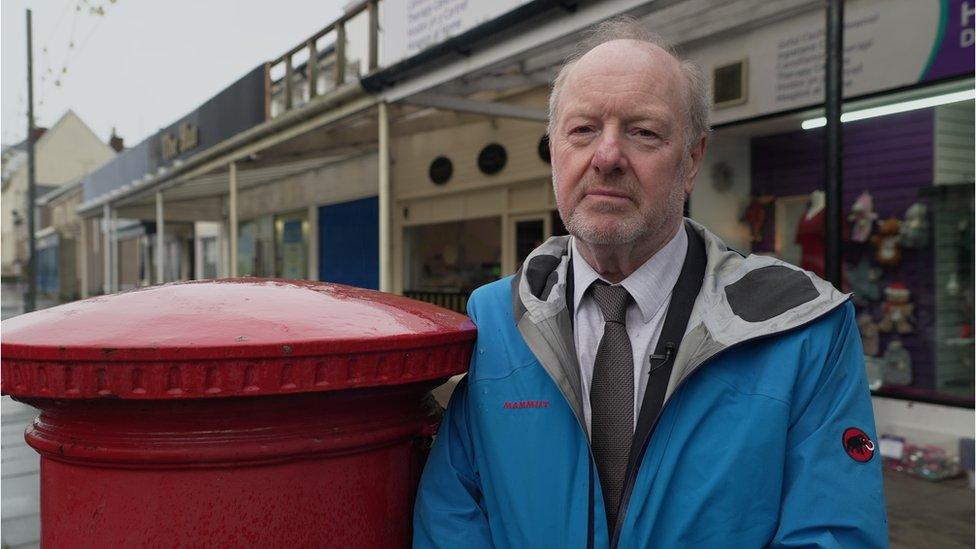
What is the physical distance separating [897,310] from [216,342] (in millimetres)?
6050

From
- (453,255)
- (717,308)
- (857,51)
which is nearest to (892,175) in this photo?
(857,51)

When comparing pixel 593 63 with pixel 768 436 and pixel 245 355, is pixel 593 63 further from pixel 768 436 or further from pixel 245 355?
pixel 245 355

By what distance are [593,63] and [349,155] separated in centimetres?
1299

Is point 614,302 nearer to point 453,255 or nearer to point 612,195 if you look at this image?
point 612,195

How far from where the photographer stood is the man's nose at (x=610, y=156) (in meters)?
1.53

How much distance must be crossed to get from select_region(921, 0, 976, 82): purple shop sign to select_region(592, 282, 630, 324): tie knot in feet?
Result: 15.9

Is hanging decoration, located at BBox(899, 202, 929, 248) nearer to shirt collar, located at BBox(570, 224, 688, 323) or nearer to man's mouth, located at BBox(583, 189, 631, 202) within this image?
shirt collar, located at BBox(570, 224, 688, 323)

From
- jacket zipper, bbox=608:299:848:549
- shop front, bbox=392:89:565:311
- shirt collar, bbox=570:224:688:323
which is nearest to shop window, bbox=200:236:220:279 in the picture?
Answer: shop front, bbox=392:89:565:311

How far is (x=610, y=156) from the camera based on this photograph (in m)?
1.52

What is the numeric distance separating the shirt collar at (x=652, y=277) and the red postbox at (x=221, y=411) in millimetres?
316

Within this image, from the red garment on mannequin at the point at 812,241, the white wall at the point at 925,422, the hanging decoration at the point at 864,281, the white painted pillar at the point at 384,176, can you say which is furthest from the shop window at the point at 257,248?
the white wall at the point at 925,422

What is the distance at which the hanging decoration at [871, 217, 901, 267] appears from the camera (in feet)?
19.3

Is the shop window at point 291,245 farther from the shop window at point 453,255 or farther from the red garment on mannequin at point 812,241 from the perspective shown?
the red garment on mannequin at point 812,241

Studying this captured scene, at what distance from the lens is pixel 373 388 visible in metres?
1.34
